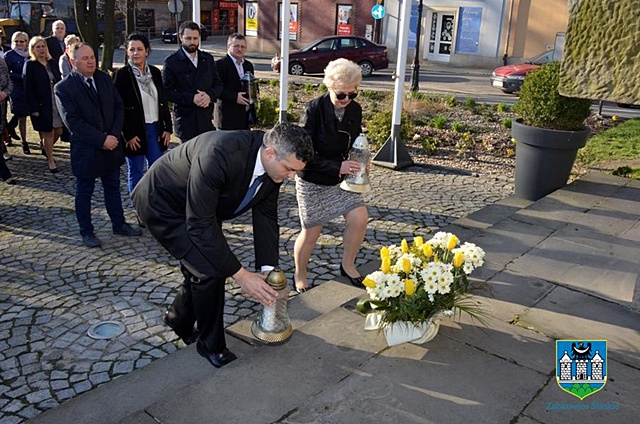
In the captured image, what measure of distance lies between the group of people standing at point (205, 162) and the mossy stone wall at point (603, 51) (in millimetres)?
1639

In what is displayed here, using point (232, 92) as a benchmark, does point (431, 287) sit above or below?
below

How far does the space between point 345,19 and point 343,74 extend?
2798cm

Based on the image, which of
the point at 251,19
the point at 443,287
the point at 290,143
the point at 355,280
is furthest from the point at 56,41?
the point at 251,19

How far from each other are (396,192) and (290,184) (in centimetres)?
139

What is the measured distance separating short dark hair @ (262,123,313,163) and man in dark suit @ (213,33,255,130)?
145 inches

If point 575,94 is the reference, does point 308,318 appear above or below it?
below

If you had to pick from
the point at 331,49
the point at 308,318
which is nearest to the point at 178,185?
the point at 308,318

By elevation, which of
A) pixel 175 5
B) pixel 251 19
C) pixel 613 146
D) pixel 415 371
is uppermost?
pixel 251 19

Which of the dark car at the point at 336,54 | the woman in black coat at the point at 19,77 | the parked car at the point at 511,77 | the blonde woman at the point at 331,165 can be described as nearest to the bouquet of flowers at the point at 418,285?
the blonde woman at the point at 331,165

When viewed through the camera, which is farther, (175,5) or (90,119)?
(175,5)

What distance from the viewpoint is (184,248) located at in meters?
3.29

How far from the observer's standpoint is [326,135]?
4285 mm

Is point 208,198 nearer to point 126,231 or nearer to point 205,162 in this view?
point 205,162

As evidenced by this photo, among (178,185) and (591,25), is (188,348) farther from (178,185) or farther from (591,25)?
(591,25)
